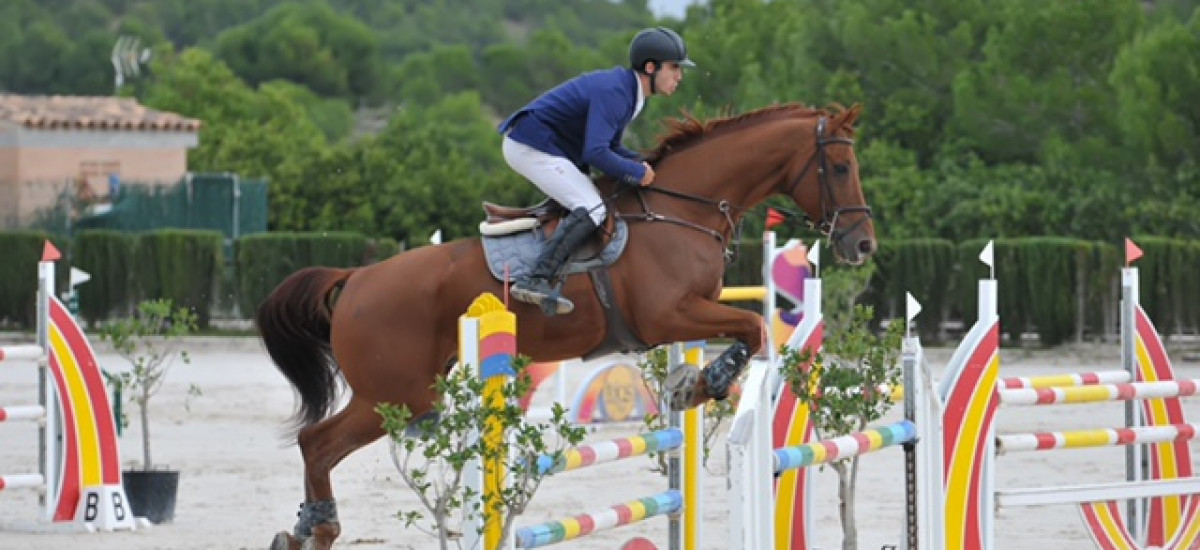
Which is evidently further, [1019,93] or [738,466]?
[1019,93]

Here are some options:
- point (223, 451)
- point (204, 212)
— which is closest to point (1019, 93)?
point (204, 212)

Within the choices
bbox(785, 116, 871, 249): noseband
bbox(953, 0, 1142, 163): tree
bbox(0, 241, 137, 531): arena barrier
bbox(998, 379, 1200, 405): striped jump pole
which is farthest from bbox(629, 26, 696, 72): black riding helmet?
bbox(953, 0, 1142, 163): tree

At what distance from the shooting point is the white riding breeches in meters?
6.85

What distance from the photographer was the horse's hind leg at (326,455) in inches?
266

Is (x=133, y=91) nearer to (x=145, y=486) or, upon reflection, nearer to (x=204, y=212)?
(x=204, y=212)

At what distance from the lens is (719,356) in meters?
6.62

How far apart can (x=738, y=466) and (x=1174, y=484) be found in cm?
254

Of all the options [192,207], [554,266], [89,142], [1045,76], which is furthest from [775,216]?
[89,142]

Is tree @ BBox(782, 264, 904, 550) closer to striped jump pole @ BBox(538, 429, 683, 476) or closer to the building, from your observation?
striped jump pole @ BBox(538, 429, 683, 476)

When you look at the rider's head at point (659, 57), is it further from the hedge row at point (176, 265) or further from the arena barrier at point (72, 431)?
the hedge row at point (176, 265)

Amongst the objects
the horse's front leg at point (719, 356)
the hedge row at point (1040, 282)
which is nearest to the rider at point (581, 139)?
the horse's front leg at point (719, 356)

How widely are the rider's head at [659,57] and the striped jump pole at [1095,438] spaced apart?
5.06 feet

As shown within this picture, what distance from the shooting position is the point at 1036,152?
24.9m

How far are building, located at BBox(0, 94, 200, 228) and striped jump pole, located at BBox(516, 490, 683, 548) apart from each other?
25.7 metres
